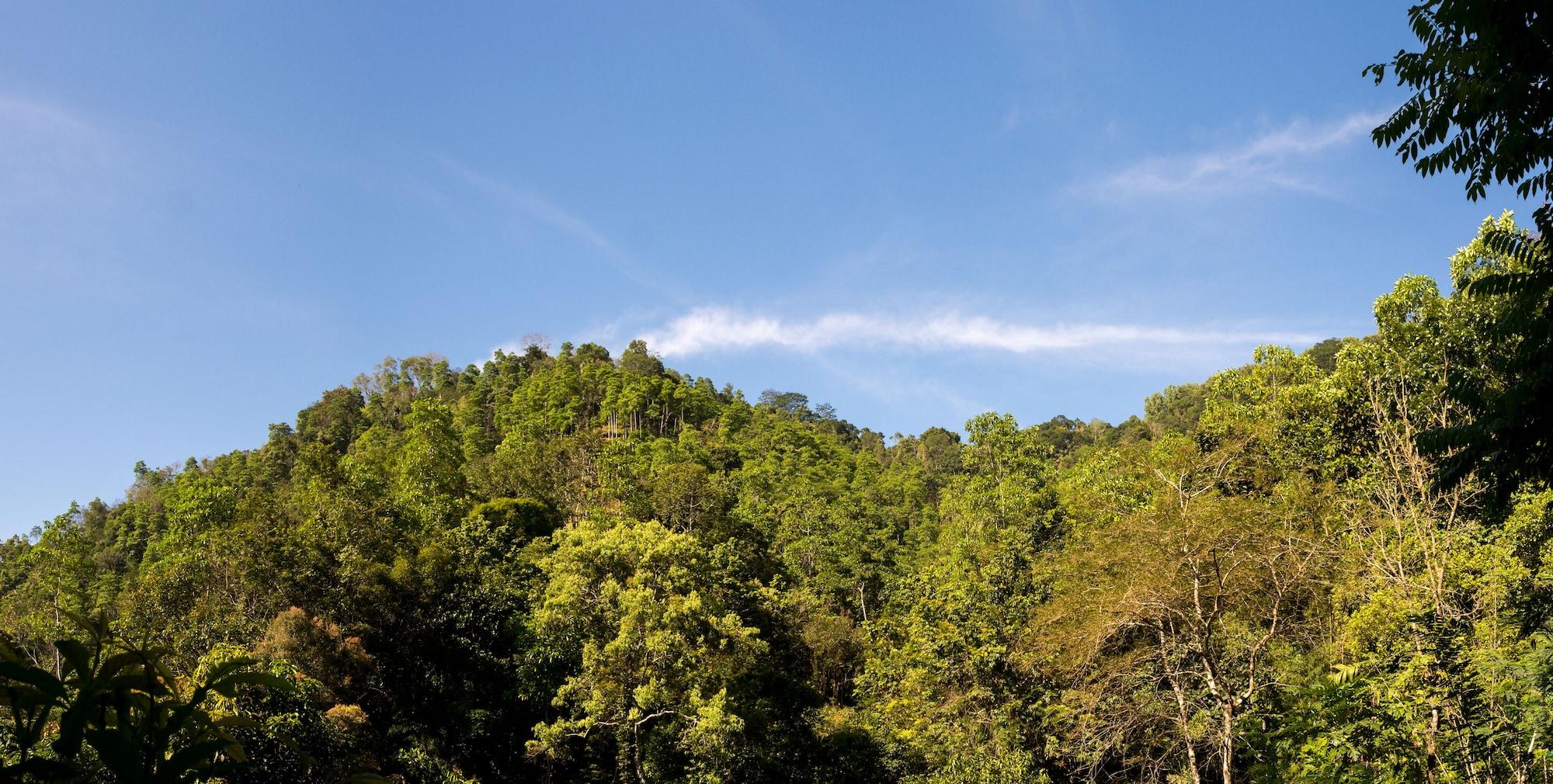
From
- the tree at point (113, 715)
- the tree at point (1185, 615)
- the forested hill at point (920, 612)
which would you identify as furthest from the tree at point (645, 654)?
the tree at point (113, 715)

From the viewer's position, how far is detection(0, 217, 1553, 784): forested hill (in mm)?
10023

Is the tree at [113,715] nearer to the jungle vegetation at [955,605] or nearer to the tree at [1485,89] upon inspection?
the jungle vegetation at [955,605]

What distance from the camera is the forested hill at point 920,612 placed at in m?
10.0

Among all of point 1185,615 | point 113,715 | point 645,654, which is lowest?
point 645,654

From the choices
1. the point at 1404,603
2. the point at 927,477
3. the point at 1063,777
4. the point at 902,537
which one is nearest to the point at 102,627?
the point at 1404,603

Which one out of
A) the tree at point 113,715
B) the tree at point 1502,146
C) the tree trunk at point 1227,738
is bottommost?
the tree trunk at point 1227,738

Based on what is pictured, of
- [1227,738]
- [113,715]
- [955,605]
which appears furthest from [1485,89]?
[955,605]

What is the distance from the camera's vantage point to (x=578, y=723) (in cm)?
1625

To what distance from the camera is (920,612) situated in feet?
61.9

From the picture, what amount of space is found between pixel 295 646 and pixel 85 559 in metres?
12.1

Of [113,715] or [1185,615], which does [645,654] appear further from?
[113,715]

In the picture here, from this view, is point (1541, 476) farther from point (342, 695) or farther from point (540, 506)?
point (540, 506)

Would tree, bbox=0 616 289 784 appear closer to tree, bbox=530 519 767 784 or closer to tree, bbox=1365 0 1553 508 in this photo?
tree, bbox=1365 0 1553 508

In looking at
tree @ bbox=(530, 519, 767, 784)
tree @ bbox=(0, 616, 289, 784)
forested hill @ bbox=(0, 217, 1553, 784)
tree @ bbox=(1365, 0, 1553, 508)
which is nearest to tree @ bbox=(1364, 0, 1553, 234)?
tree @ bbox=(1365, 0, 1553, 508)
